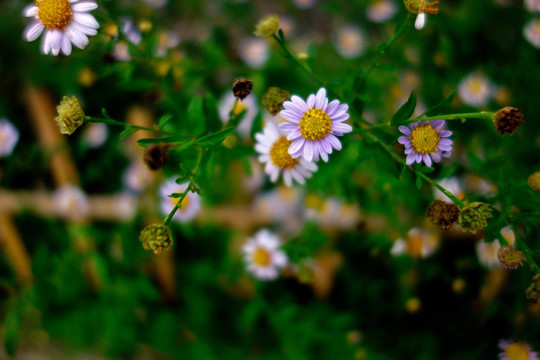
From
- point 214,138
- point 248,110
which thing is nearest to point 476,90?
point 248,110

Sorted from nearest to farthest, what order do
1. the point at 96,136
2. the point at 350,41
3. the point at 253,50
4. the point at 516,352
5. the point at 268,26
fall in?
the point at 268,26 → the point at 516,352 → the point at 96,136 → the point at 350,41 → the point at 253,50

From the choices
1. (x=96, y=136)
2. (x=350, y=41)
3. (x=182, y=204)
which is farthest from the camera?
(x=350, y=41)

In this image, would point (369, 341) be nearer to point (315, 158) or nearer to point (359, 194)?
point (359, 194)

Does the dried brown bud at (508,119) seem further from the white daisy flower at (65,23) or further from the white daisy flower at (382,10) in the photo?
the white daisy flower at (382,10)

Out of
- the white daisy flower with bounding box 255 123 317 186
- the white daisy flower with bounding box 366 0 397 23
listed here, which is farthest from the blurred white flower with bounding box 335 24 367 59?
Answer: the white daisy flower with bounding box 255 123 317 186

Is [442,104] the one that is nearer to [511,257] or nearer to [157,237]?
[511,257]

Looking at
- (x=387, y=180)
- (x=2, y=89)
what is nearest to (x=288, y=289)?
(x=387, y=180)

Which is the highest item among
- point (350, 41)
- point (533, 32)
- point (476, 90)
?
point (350, 41)

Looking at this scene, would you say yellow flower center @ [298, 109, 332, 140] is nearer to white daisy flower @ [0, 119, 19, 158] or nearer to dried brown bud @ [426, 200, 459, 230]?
dried brown bud @ [426, 200, 459, 230]

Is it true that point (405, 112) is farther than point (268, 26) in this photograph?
No
